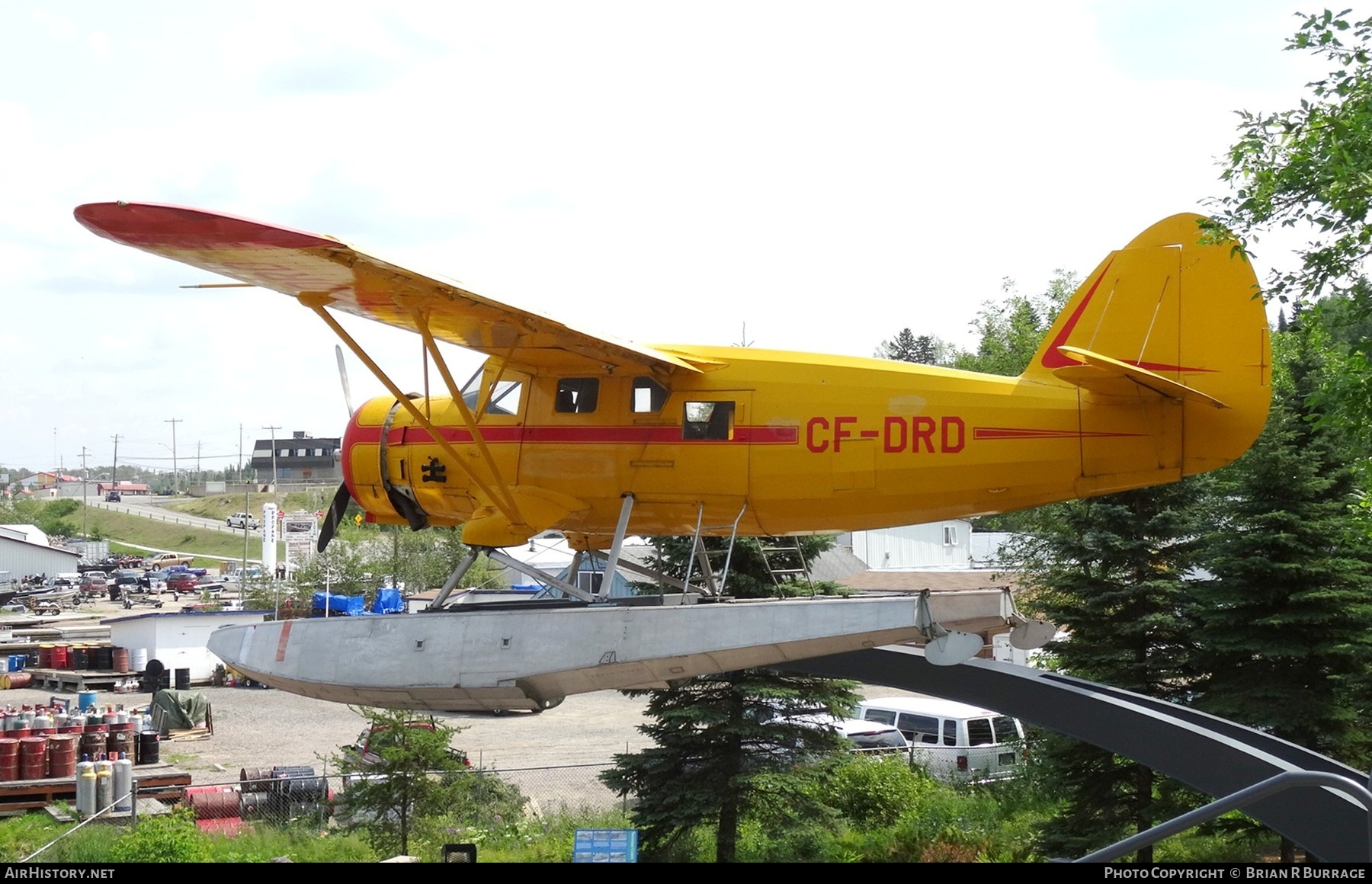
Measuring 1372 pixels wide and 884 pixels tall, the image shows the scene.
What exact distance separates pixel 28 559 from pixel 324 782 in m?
79.0

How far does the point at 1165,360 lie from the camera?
10.9 meters

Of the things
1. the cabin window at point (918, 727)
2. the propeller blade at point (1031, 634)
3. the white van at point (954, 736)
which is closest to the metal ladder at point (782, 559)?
the white van at point (954, 736)

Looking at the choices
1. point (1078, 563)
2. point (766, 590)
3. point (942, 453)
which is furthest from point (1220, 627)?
point (942, 453)

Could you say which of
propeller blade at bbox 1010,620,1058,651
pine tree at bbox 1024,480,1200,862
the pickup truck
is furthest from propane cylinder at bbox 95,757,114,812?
the pickup truck

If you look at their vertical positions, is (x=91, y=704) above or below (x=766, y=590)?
below

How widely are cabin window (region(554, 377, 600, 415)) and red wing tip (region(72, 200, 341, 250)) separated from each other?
10.6 ft

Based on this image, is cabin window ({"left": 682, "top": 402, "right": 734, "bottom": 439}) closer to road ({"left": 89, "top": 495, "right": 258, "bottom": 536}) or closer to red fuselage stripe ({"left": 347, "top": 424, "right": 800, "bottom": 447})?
red fuselage stripe ({"left": 347, "top": 424, "right": 800, "bottom": 447})

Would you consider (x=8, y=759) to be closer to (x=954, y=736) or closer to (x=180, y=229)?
(x=180, y=229)

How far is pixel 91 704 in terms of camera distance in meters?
32.6

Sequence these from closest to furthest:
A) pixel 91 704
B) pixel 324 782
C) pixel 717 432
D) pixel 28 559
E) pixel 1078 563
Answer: pixel 717 432
pixel 1078 563
pixel 324 782
pixel 91 704
pixel 28 559

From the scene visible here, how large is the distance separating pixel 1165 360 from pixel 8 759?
20.7 meters

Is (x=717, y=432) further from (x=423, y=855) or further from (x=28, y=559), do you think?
(x=28, y=559)

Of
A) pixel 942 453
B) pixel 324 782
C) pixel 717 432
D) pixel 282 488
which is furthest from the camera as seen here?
pixel 282 488

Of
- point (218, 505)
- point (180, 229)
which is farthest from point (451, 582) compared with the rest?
point (218, 505)
